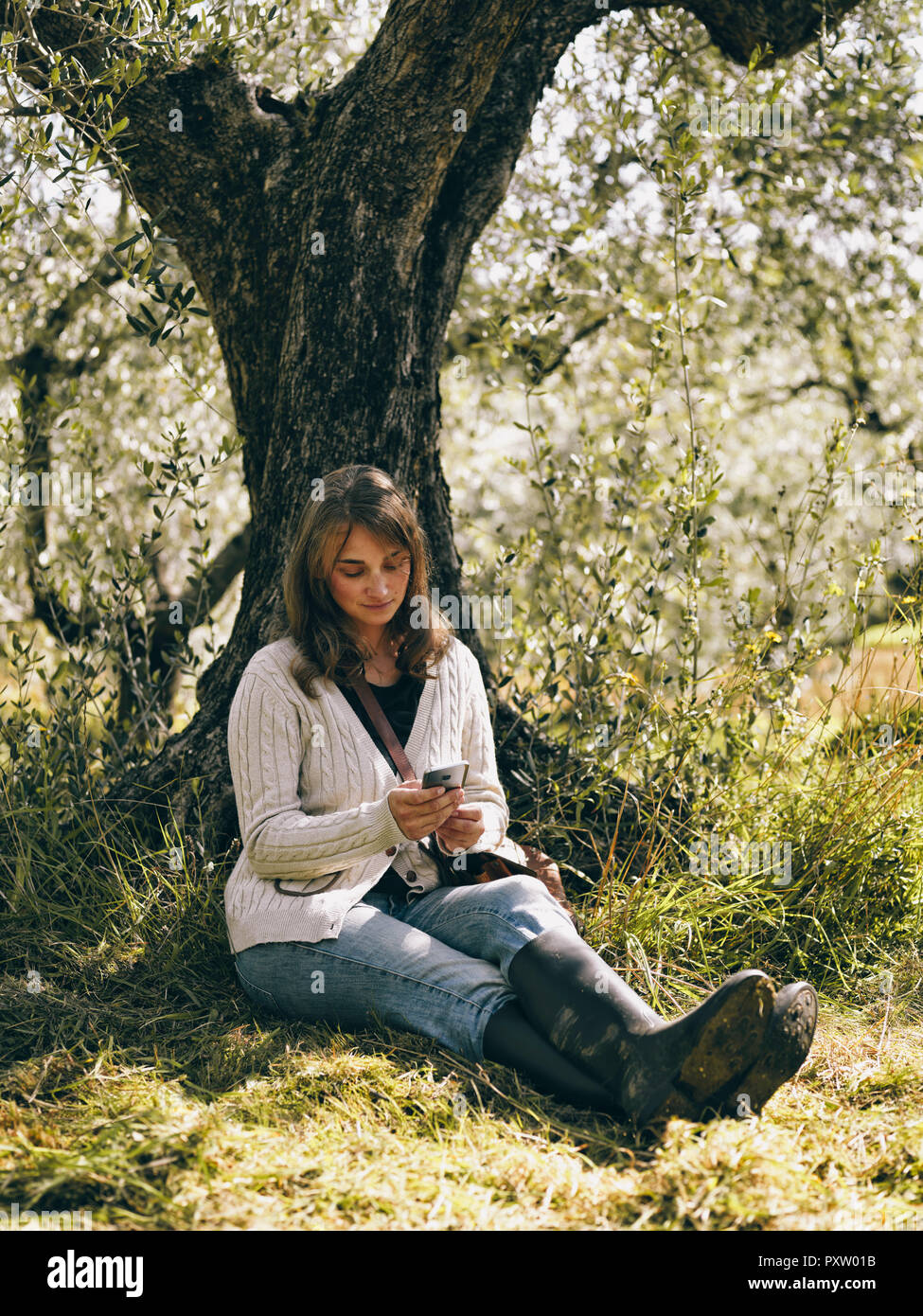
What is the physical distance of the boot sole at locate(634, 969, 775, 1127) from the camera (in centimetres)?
244

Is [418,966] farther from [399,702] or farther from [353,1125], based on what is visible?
[399,702]

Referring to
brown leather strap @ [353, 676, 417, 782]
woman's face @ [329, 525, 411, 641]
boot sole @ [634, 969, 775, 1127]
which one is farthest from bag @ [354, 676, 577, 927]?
boot sole @ [634, 969, 775, 1127]

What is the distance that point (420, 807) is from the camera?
285cm

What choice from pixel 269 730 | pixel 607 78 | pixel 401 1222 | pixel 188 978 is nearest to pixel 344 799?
pixel 269 730

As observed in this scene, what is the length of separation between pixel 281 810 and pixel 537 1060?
958mm

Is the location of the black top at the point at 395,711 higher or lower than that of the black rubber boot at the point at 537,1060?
higher

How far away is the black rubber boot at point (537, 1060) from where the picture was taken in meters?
2.64

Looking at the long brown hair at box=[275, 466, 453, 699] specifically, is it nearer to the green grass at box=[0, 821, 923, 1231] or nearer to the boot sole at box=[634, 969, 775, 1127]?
the green grass at box=[0, 821, 923, 1231]

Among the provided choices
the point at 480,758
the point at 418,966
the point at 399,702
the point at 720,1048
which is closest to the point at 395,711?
the point at 399,702

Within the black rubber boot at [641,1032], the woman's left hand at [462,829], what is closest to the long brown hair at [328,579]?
the woman's left hand at [462,829]

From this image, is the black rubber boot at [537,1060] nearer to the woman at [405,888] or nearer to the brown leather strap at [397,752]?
the woman at [405,888]

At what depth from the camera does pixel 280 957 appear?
2.98 meters

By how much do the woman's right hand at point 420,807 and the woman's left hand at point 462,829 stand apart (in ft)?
0.80

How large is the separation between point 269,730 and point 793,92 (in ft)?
14.7
